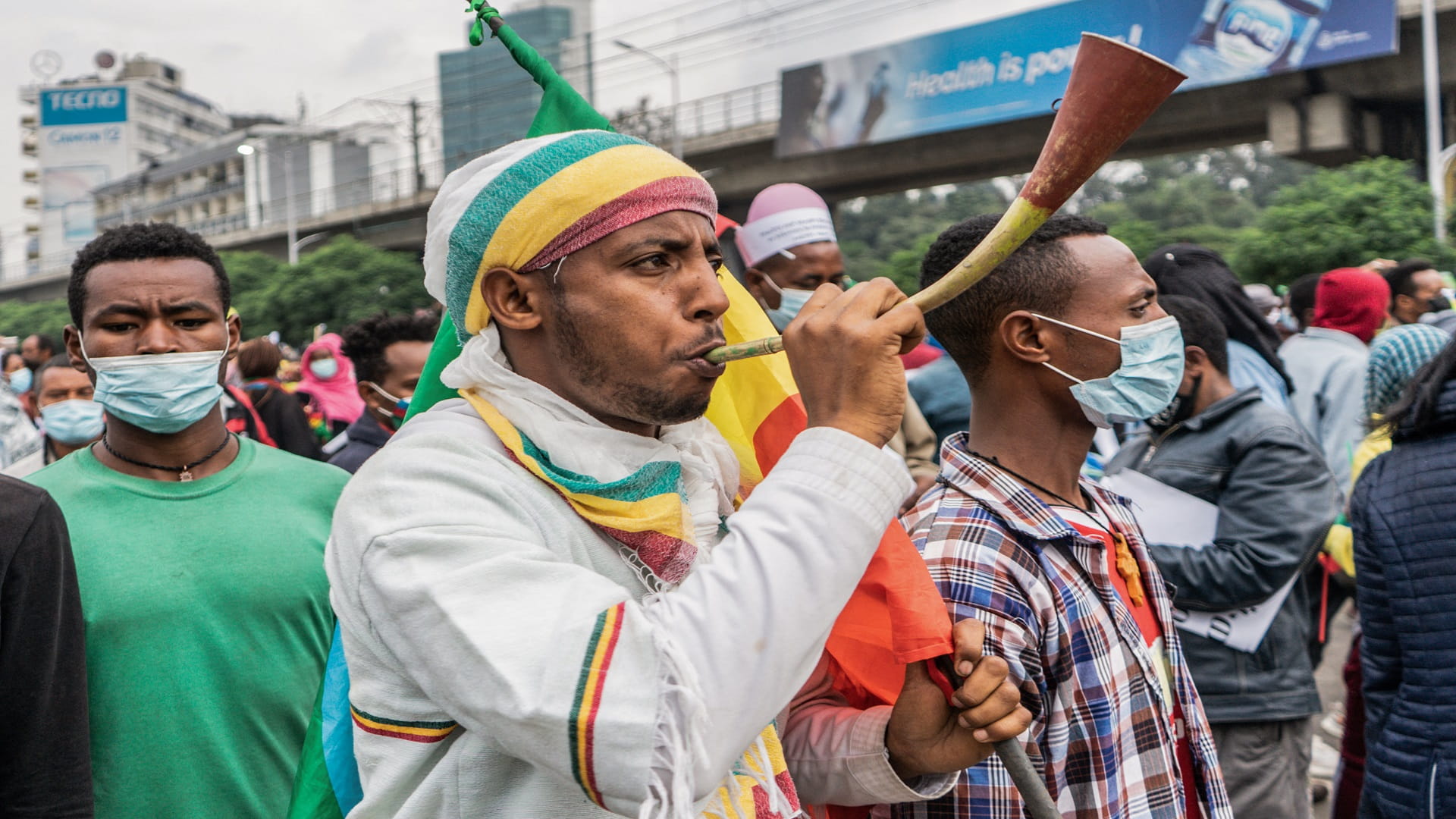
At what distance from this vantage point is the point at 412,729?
4.85 feet

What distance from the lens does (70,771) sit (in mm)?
2037

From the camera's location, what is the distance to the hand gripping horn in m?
1.38

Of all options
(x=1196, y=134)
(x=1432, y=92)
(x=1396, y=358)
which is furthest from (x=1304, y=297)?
(x=1196, y=134)

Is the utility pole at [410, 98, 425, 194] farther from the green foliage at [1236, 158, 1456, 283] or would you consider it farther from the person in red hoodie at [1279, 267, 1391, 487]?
the person in red hoodie at [1279, 267, 1391, 487]

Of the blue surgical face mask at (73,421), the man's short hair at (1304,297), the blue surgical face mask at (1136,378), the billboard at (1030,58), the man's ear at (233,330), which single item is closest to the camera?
the blue surgical face mask at (1136,378)

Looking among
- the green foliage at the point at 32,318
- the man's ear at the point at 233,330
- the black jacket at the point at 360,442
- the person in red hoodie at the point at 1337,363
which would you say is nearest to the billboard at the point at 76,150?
the green foliage at the point at 32,318

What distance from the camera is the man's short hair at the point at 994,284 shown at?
244 centimetres

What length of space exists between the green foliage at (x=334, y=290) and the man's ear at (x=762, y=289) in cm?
3965

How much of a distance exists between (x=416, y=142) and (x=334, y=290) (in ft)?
21.1

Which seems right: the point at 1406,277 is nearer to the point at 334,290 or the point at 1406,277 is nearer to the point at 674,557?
the point at 674,557

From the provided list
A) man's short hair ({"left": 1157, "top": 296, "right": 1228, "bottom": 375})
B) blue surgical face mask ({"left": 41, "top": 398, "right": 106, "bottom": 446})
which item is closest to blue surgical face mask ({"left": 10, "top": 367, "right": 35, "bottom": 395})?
blue surgical face mask ({"left": 41, "top": 398, "right": 106, "bottom": 446})

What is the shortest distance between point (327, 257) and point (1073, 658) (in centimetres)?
4659

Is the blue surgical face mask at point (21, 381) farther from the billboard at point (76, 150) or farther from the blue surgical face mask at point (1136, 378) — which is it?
the billboard at point (76, 150)

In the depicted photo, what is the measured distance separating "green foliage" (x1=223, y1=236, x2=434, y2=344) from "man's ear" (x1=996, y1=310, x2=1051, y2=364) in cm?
4217
